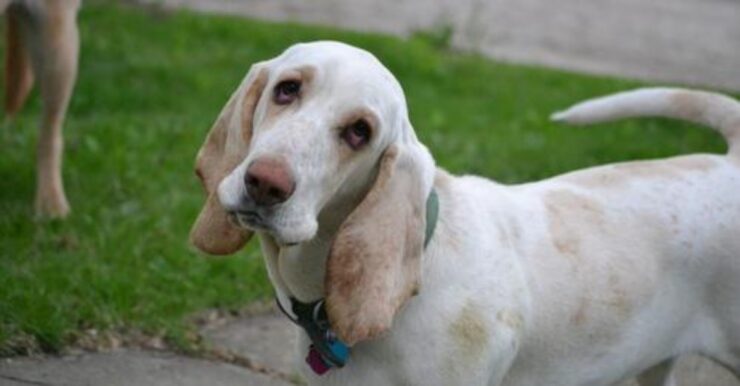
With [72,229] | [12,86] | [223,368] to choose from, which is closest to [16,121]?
[12,86]

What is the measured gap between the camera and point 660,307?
3.93 m

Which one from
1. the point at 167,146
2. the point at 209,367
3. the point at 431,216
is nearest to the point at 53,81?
the point at 167,146

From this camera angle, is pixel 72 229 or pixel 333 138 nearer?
pixel 333 138

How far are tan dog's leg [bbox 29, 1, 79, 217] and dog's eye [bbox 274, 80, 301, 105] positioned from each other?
2.73m

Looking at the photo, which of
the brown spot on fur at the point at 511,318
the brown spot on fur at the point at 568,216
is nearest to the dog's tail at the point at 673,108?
the brown spot on fur at the point at 568,216

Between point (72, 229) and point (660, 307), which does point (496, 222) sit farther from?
point (72, 229)

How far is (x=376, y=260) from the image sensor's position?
3191 millimetres

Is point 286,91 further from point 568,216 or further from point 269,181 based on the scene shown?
point 568,216

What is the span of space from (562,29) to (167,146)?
23.7 ft

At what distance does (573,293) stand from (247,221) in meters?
1.16

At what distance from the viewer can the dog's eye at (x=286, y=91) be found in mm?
3238

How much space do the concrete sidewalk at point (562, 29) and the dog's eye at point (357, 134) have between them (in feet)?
26.9

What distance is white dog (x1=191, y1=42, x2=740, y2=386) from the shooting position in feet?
10.4

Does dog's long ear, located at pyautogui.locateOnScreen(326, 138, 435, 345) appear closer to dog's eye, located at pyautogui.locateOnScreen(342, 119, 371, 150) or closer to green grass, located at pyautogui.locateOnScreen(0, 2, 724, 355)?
dog's eye, located at pyautogui.locateOnScreen(342, 119, 371, 150)
